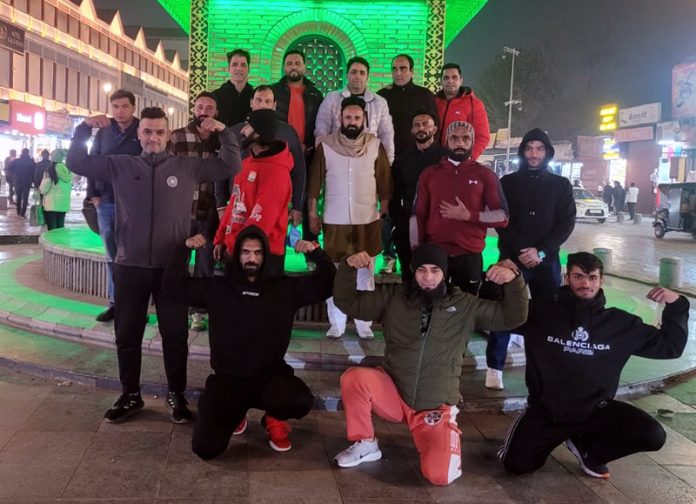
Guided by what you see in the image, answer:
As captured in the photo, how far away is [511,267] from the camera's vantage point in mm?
3592

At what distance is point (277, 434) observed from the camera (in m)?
3.86

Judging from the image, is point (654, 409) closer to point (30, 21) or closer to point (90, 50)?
point (30, 21)

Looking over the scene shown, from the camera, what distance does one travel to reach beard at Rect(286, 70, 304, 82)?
5.76 m

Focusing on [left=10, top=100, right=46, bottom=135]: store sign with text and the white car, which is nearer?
the white car

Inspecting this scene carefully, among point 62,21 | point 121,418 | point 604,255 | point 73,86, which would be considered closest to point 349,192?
point 121,418

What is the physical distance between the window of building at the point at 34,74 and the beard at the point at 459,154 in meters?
38.2

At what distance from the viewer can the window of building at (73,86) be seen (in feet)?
135

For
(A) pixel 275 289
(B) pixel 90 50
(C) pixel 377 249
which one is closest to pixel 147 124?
(A) pixel 275 289

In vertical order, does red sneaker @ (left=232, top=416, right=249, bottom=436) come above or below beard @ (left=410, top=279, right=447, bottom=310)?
below

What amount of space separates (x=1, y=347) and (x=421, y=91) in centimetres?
446

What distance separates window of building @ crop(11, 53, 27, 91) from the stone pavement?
35800 millimetres

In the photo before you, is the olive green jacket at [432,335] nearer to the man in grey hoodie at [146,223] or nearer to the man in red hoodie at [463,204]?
the man in red hoodie at [463,204]

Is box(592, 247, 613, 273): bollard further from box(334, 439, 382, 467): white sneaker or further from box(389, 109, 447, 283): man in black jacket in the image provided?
box(334, 439, 382, 467): white sneaker

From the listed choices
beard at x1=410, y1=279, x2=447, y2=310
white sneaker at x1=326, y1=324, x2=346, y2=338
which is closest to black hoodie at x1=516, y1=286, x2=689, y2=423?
beard at x1=410, y1=279, x2=447, y2=310
